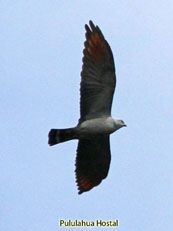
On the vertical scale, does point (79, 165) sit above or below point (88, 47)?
below

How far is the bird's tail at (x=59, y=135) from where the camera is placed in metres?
19.8

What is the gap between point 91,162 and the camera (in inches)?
825

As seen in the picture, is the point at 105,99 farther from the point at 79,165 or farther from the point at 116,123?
the point at 79,165

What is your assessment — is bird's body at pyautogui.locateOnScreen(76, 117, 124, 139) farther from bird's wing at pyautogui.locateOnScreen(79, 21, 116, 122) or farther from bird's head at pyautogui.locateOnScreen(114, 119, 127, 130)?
bird's wing at pyautogui.locateOnScreen(79, 21, 116, 122)

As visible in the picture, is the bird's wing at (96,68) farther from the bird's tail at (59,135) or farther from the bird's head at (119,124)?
the bird's tail at (59,135)

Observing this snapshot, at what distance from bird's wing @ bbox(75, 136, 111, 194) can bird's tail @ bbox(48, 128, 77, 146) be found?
86cm

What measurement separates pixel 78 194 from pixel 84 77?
9.83 ft

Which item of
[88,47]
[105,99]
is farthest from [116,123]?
[88,47]

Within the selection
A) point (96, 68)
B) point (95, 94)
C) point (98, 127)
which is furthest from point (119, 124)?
point (96, 68)

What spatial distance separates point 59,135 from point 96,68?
172 centimetres

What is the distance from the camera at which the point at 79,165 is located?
2088 cm

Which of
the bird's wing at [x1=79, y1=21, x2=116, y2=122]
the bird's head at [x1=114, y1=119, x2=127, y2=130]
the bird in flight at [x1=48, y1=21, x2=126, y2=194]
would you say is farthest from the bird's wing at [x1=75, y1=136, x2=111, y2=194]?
the bird's wing at [x1=79, y1=21, x2=116, y2=122]

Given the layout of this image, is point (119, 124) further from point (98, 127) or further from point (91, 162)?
point (91, 162)

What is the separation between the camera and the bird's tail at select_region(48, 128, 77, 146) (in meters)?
19.8
